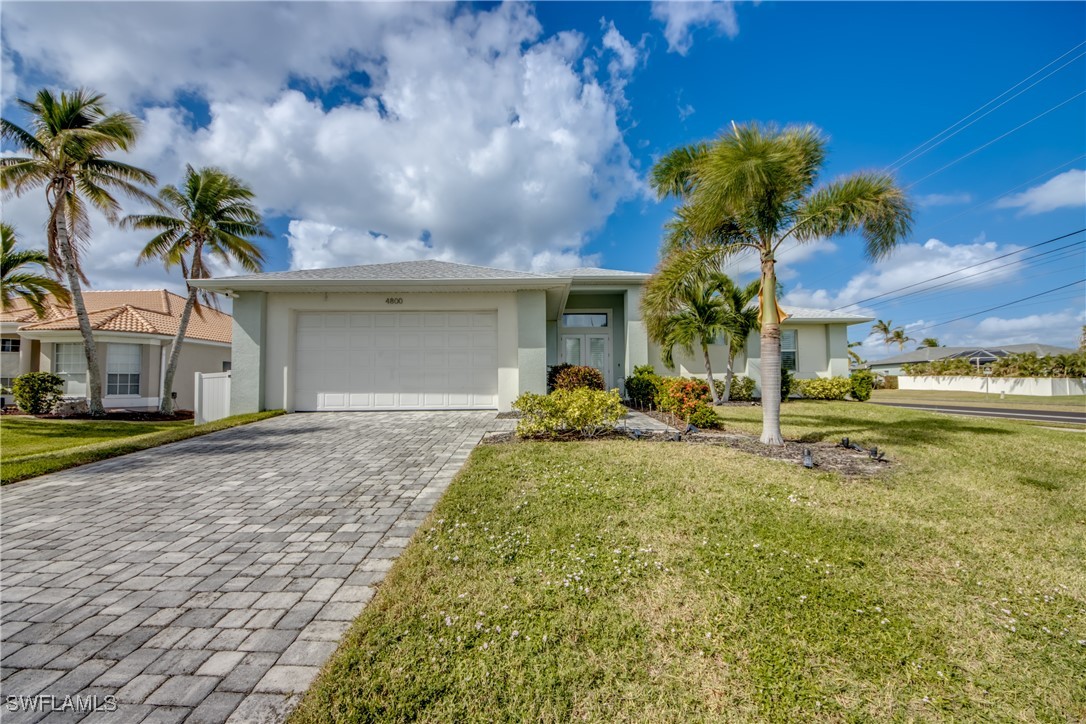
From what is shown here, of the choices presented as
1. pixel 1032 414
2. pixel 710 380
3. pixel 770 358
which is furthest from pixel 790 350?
pixel 770 358

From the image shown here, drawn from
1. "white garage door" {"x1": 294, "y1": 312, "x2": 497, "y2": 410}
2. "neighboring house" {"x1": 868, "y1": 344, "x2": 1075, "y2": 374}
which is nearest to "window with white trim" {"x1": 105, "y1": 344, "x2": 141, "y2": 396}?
"white garage door" {"x1": 294, "y1": 312, "x2": 497, "y2": 410}

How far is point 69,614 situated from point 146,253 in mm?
16958

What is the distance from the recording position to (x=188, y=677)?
6.26 ft

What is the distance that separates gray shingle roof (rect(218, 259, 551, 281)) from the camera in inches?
404

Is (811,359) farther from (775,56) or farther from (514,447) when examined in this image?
(514,447)

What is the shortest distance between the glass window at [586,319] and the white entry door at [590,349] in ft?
1.44

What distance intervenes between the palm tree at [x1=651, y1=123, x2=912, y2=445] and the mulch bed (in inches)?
16.5

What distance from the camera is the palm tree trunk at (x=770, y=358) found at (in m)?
6.63

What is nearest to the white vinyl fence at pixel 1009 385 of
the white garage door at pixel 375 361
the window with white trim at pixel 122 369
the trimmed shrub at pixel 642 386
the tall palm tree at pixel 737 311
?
the tall palm tree at pixel 737 311

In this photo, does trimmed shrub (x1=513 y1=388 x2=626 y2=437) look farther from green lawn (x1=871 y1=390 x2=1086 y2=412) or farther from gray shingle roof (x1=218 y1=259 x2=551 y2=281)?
green lawn (x1=871 y1=390 x2=1086 y2=412)

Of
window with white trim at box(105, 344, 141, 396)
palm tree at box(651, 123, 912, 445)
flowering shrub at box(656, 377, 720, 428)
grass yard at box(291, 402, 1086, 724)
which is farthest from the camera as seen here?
window with white trim at box(105, 344, 141, 396)

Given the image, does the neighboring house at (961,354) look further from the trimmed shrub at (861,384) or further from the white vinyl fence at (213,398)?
the white vinyl fence at (213,398)

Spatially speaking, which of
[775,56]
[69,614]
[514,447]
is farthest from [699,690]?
[775,56]

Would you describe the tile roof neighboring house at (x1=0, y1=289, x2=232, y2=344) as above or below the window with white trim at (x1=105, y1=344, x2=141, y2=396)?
above
